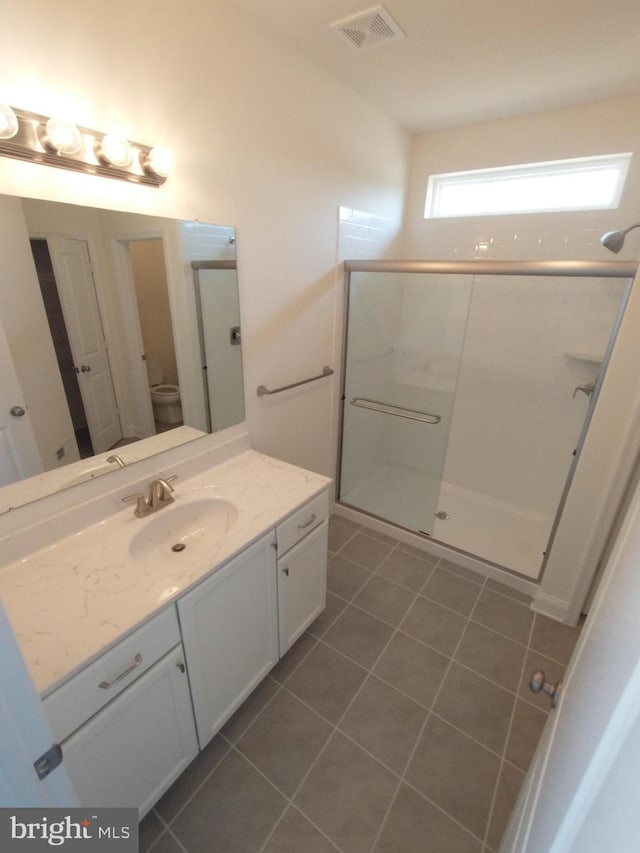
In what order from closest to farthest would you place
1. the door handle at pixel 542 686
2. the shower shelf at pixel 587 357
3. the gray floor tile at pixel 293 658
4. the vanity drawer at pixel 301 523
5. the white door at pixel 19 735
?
1. the white door at pixel 19 735
2. the door handle at pixel 542 686
3. the vanity drawer at pixel 301 523
4. the gray floor tile at pixel 293 658
5. the shower shelf at pixel 587 357

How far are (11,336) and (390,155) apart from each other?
2358 millimetres

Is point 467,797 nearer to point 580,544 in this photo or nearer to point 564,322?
point 580,544

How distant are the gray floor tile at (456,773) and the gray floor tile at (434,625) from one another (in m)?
0.37

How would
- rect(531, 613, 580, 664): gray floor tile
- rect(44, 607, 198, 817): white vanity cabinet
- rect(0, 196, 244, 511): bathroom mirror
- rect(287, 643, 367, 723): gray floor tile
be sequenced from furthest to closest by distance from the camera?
rect(531, 613, 580, 664): gray floor tile
rect(287, 643, 367, 723): gray floor tile
rect(0, 196, 244, 511): bathroom mirror
rect(44, 607, 198, 817): white vanity cabinet

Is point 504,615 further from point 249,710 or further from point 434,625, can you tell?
point 249,710

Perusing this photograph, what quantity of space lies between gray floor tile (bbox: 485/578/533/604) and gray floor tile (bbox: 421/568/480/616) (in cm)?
9

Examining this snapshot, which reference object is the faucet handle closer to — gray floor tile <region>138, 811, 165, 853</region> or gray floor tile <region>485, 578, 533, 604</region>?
gray floor tile <region>138, 811, 165, 853</region>

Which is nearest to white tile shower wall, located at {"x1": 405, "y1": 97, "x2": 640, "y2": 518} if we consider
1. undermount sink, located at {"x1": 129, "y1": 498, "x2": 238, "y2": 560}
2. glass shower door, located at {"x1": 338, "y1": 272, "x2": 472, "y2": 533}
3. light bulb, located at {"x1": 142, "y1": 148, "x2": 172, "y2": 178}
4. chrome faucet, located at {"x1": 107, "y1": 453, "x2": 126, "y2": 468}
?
glass shower door, located at {"x1": 338, "y1": 272, "x2": 472, "y2": 533}

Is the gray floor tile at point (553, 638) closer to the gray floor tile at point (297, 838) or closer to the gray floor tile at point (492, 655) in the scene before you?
the gray floor tile at point (492, 655)

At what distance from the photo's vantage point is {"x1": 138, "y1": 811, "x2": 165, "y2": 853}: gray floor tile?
3.92 ft

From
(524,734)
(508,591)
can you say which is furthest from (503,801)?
(508,591)

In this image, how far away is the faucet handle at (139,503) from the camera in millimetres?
1391

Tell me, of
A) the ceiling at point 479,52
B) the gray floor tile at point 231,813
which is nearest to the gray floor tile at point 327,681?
the gray floor tile at point 231,813

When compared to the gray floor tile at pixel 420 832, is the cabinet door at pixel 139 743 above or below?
above
